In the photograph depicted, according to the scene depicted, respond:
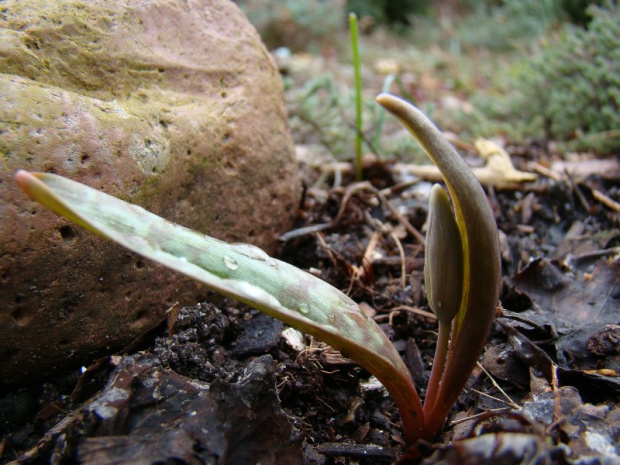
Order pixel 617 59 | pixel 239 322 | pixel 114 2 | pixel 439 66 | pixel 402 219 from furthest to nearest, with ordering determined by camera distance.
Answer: pixel 439 66
pixel 617 59
pixel 402 219
pixel 239 322
pixel 114 2

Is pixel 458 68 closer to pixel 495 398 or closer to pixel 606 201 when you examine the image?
pixel 606 201

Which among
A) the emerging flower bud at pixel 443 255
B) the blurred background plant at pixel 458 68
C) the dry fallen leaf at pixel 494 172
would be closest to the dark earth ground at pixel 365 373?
the dry fallen leaf at pixel 494 172

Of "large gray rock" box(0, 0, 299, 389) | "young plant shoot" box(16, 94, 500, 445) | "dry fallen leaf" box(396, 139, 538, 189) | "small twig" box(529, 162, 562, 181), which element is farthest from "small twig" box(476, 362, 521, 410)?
"small twig" box(529, 162, 562, 181)

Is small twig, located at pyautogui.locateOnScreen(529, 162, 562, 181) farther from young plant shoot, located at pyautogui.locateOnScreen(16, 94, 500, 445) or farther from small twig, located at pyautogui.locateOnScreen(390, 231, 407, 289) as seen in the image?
young plant shoot, located at pyautogui.locateOnScreen(16, 94, 500, 445)

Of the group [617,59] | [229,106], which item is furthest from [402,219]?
[617,59]

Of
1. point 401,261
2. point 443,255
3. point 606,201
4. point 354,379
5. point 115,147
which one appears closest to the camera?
point 443,255

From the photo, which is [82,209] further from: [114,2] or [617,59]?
[617,59]

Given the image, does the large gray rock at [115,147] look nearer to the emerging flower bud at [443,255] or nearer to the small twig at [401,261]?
the small twig at [401,261]

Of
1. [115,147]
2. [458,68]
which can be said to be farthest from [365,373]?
[458,68]
